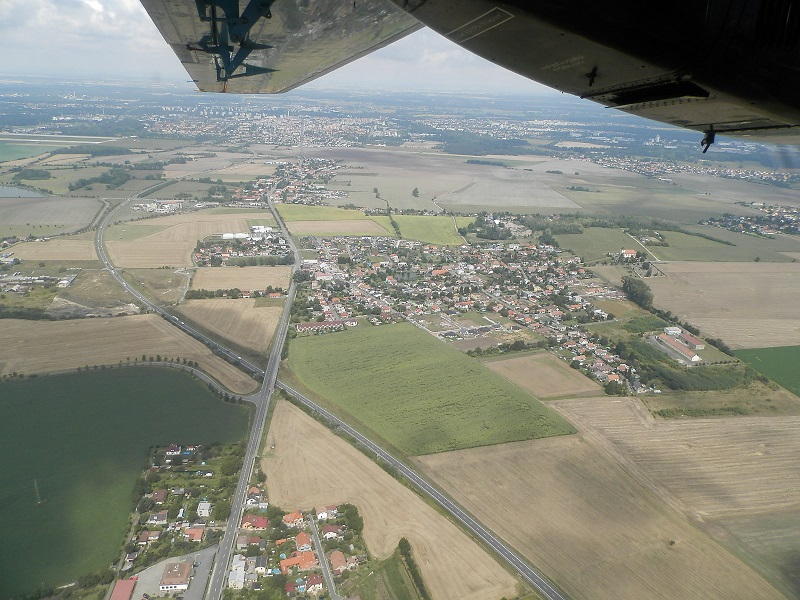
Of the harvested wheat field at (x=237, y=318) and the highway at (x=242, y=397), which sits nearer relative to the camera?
the highway at (x=242, y=397)

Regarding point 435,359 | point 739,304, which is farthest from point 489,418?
point 739,304

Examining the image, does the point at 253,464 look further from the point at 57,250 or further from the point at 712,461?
the point at 57,250

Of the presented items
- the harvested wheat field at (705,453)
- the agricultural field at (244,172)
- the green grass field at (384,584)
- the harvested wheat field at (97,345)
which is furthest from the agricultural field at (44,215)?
the harvested wheat field at (705,453)

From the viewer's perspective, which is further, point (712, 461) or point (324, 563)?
point (712, 461)

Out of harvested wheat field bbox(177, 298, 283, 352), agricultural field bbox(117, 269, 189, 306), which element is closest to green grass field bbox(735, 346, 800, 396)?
harvested wheat field bbox(177, 298, 283, 352)

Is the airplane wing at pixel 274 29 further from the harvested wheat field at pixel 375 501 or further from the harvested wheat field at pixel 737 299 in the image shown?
the harvested wheat field at pixel 737 299

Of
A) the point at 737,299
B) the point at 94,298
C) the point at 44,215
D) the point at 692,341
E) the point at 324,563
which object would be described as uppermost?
the point at 44,215

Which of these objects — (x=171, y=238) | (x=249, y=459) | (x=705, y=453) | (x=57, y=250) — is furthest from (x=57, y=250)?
(x=705, y=453)
